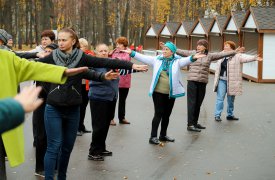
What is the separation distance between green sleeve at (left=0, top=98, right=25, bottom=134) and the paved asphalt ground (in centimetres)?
469

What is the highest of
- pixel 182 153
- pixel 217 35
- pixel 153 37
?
pixel 217 35

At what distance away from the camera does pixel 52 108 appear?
628 centimetres

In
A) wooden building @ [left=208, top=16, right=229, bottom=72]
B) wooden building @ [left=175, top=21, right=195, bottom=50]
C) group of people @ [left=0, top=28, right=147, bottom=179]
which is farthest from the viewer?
wooden building @ [left=175, top=21, right=195, bottom=50]

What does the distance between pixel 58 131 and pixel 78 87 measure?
0.56 metres

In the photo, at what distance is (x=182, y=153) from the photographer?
8820mm

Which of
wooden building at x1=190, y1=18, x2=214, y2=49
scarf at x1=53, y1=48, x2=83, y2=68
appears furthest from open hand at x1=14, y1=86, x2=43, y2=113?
wooden building at x1=190, y1=18, x2=214, y2=49

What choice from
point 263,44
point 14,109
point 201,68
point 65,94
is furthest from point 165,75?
point 263,44

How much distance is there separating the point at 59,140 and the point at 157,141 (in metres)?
3.46

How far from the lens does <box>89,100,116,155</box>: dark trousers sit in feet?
26.5

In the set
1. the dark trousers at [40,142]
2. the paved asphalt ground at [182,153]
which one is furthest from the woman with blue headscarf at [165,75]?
the dark trousers at [40,142]

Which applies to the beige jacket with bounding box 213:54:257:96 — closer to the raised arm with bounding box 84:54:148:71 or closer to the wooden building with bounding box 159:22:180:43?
the raised arm with bounding box 84:54:148:71

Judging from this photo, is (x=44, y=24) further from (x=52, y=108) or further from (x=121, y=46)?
(x=52, y=108)

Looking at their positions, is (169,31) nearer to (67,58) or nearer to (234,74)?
(234,74)

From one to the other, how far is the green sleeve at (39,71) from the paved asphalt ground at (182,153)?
9.71 ft
